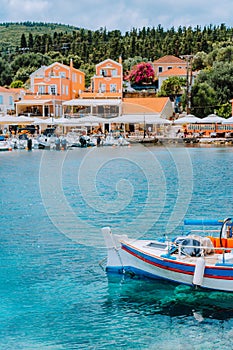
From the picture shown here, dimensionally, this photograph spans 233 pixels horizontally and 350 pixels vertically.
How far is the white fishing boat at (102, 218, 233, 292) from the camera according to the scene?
14.9m

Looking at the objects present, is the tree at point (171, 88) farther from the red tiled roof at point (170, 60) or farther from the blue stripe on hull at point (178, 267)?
the blue stripe on hull at point (178, 267)

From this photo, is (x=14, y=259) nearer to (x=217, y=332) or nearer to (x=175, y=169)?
(x=217, y=332)

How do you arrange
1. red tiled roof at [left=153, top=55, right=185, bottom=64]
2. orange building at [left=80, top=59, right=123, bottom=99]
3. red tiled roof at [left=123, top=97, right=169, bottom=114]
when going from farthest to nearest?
red tiled roof at [left=153, top=55, right=185, bottom=64] < orange building at [left=80, top=59, right=123, bottom=99] < red tiled roof at [left=123, top=97, right=169, bottom=114]

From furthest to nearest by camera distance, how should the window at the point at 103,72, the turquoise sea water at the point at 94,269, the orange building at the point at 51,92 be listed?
the window at the point at 103,72 < the orange building at the point at 51,92 < the turquoise sea water at the point at 94,269

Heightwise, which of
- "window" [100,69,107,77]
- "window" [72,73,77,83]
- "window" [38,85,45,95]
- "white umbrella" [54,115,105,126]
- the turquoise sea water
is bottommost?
the turquoise sea water

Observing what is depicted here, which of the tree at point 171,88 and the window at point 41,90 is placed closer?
the window at point 41,90

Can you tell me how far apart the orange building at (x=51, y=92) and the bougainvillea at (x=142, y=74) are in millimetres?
9630

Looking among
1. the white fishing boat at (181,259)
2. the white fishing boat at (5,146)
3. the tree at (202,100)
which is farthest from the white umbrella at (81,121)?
the white fishing boat at (181,259)

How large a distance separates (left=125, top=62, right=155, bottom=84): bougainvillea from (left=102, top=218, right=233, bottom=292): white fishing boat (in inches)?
3127

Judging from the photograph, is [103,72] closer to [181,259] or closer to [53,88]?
[53,88]

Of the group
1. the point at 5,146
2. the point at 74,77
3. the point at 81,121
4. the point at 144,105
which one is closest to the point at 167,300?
the point at 5,146

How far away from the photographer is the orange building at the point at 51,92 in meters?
82.7

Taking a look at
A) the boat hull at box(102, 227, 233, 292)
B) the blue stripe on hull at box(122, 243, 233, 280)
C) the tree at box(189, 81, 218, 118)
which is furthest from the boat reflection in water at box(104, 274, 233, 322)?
the tree at box(189, 81, 218, 118)

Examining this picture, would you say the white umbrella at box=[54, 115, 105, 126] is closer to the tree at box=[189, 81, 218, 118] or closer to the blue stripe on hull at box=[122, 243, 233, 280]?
the tree at box=[189, 81, 218, 118]
